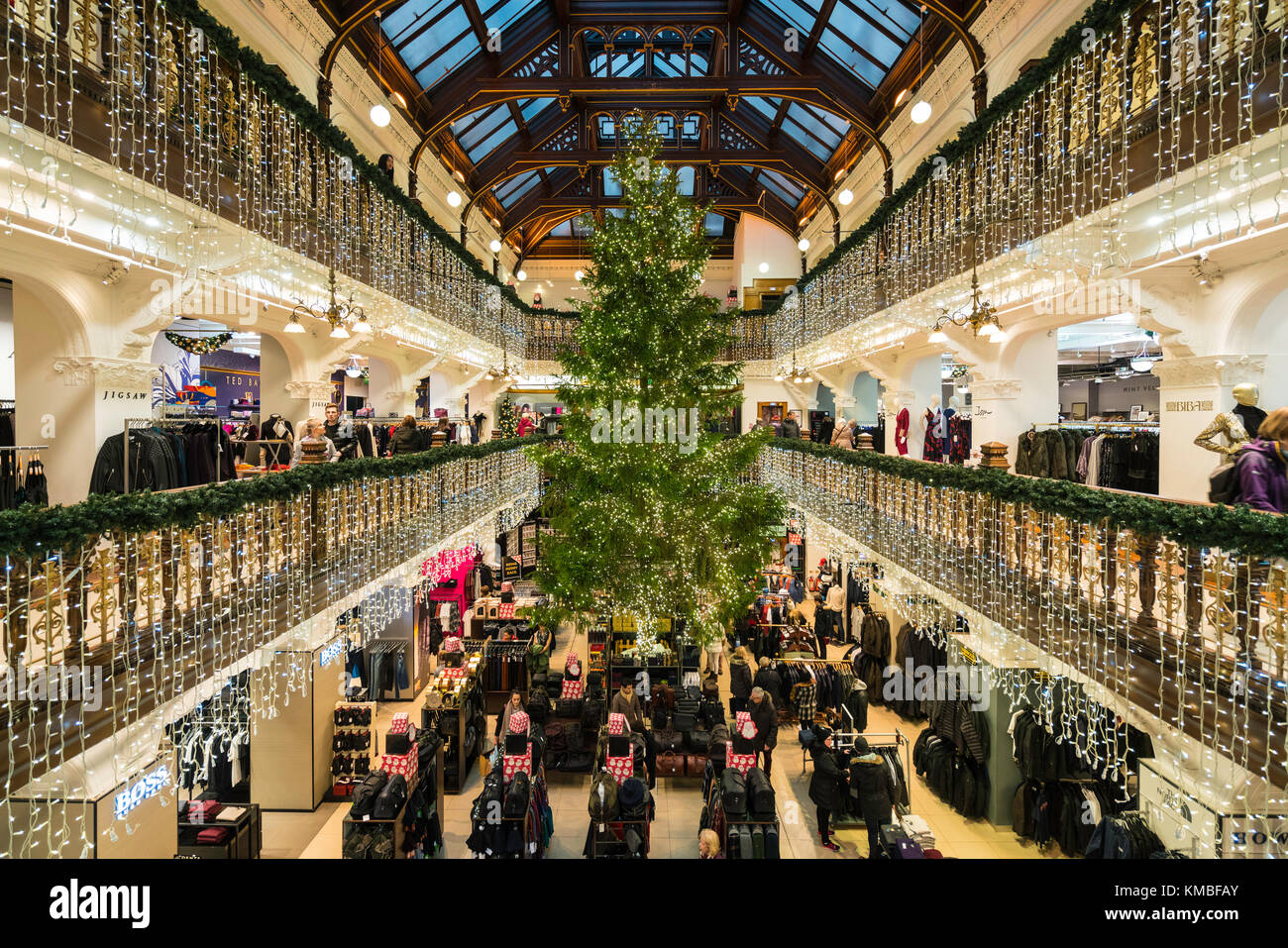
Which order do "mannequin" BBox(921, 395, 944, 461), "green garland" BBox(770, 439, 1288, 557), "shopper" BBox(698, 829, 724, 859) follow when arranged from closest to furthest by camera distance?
"green garland" BBox(770, 439, 1288, 557), "shopper" BBox(698, 829, 724, 859), "mannequin" BBox(921, 395, 944, 461)

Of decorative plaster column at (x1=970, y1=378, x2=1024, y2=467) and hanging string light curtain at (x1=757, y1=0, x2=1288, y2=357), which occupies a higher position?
hanging string light curtain at (x1=757, y1=0, x2=1288, y2=357)

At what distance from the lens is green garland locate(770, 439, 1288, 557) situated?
3398 mm

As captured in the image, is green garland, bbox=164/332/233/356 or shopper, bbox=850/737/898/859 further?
green garland, bbox=164/332/233/356

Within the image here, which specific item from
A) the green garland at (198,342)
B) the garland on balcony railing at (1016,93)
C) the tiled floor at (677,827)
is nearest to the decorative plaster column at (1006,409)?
the garland on balcony railing at (1016,93)

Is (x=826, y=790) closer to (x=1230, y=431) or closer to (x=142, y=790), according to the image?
(x=1230, y=431)

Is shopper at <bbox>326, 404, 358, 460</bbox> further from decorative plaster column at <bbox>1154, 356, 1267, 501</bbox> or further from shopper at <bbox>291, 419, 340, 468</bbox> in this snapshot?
decorative plaster column at <bbox>1154, 356, 1267, 501</bbox>

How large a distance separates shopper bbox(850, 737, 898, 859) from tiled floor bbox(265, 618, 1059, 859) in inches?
20.4

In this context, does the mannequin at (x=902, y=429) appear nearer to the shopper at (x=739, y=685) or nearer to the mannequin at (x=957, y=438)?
the mannequin at (x=957, y=438)

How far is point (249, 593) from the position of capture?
A: 5203mm

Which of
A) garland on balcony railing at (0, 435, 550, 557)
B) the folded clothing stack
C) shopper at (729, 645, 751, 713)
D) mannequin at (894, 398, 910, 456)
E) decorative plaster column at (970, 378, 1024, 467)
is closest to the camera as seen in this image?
garland on balcony railing at (0, 435, 550, 557)

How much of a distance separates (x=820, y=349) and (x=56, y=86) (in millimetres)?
13798

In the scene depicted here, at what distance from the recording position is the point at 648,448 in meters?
10.2

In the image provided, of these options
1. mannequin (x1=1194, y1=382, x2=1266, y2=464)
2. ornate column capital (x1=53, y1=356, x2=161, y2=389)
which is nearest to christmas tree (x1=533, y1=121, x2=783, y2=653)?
ornate column capital (x1=53, y1=356, x2=161, y2=389)
